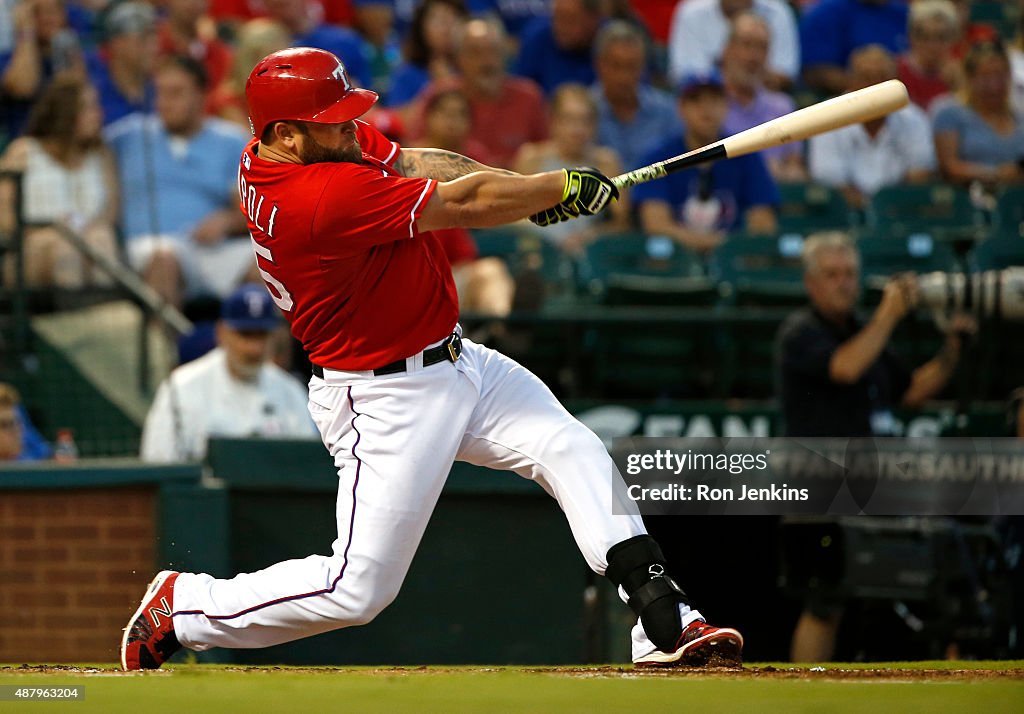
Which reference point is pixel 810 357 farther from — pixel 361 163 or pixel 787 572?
pixel 361 163

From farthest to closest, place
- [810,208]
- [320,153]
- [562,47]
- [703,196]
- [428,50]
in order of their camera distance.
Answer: [428,50] → [562,47] → [810,208] → [703,196] → [320,153]

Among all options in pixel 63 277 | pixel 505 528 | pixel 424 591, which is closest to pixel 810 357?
pixel 505 528

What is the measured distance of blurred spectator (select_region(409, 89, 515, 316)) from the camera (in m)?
6.76

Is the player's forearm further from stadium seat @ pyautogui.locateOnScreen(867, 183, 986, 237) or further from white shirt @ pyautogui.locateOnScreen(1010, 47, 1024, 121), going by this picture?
white shirt @ pyautogui.locateOnScreen(1010, 47, 1024, 121)

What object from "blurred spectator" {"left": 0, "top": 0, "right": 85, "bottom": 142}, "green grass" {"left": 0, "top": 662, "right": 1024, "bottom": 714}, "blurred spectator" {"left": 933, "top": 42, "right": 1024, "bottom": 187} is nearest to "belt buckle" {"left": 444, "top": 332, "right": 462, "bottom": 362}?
"green grass" {"left": 0, "top": 662, "right": 1024, "bottom": 714}

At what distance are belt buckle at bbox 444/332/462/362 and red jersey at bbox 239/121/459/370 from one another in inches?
1.4

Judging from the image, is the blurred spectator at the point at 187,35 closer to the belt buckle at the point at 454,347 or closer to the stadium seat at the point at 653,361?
the stadium seat at the point at 653,361

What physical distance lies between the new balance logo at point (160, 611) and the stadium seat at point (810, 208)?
14.5 ft

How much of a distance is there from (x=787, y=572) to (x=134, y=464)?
2.44 meters

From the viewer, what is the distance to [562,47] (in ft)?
28.5

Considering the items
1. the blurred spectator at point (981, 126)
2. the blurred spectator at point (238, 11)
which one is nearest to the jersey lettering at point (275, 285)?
the blurred spectator at point (981, 126)

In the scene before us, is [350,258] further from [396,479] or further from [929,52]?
[929,52]

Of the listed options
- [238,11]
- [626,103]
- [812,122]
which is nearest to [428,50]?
[626,103]

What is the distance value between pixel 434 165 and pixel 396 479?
0.93 meters
